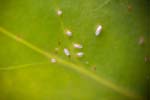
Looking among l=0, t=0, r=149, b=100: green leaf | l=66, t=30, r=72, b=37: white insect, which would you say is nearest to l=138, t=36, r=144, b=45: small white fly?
l=0, t=0, r=149, b=100: green leaf

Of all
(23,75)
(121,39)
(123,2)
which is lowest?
(23,75)

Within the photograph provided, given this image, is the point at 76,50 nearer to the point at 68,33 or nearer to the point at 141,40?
the point at 68,33

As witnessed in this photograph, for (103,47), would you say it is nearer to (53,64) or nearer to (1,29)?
(53,64)

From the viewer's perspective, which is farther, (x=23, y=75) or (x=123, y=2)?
(x=23, y=75)

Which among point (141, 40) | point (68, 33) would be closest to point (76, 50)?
point (68, 33)

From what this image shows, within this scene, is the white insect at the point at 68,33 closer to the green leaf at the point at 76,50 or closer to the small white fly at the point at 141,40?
the green leaf at the point at 76,50

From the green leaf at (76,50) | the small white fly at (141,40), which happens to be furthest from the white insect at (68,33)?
the small white fly at (141,40)

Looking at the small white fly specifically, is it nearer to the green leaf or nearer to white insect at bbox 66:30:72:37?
the green leaf

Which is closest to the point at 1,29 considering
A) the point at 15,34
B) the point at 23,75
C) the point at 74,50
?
the point at 15,34
